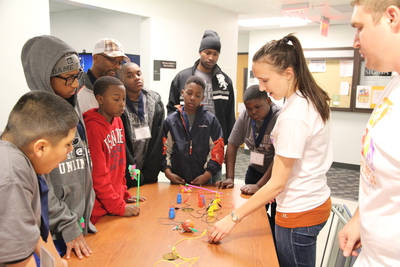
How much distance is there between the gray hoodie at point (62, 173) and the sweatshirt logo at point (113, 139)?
0.25 m

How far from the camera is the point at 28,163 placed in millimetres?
916

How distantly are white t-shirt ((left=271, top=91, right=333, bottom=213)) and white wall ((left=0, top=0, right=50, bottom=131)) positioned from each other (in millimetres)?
2600

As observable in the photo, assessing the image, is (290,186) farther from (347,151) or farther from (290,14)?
(347,151)

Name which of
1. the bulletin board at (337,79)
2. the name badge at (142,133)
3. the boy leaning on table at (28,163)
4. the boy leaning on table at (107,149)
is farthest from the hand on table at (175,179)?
the bulletin board at (337,79)

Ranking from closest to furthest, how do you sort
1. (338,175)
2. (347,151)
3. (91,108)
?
(91,108)
(338,175)
(347,151)

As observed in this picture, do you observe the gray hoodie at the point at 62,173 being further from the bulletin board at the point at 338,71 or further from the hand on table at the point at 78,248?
the bulletin board at the point at 338,71

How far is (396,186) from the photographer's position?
0.90 meters

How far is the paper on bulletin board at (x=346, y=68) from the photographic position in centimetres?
654

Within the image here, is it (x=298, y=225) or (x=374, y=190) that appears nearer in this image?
(x=374, y=190)

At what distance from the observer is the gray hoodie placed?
1.38 meters

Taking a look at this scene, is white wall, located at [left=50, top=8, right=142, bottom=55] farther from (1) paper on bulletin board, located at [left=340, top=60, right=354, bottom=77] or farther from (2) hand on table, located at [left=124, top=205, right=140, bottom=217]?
(2) hand on table, located at [left=124, top=205, right=140, bottom=217]

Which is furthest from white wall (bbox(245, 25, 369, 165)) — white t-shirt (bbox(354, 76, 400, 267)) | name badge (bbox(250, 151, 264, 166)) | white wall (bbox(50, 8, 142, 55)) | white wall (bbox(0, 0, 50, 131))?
white t-shirt (bbox(354, 76, 400, 267))

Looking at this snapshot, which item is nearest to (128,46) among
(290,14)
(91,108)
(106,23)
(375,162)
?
(106,23)

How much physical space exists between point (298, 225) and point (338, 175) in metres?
5.35
